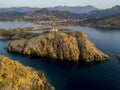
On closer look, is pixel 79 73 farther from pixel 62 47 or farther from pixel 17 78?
pixel 17 78

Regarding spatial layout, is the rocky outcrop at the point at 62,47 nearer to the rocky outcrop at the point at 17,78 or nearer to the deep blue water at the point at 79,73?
the deep blue water at the point at 79,73

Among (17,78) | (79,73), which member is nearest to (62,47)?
(79,73)

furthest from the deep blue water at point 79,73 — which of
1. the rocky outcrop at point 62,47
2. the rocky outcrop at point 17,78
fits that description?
the rocky outcrop at point 17,78

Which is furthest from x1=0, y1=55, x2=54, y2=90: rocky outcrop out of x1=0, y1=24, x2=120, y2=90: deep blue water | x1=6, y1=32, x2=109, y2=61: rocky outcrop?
x1=6, y1=32, x2=109, y2=61: rocky outcrop

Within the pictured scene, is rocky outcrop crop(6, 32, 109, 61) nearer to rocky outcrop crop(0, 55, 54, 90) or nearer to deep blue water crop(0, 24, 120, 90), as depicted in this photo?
deep blue water crop(0, 24, 120, 90)

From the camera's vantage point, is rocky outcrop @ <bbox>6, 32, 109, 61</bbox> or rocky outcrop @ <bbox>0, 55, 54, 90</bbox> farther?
rocky outcrop @ <bbox>6, 32, 109, 61</bbox>
